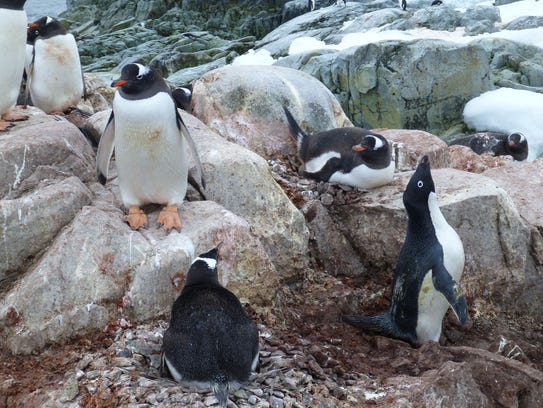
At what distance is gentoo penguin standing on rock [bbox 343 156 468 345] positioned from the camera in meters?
4.23

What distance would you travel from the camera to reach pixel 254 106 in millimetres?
5844

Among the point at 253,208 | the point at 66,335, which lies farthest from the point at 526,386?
the point at 66,335

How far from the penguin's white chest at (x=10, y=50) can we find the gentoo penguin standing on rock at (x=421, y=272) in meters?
2.58

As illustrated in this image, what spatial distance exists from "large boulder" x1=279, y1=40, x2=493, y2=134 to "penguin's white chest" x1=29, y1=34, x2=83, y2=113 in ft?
23.5

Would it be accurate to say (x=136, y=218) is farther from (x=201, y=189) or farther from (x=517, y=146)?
(x=517, y=146)

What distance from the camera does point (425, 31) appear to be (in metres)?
16.1

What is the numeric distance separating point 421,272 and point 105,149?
1.97 m

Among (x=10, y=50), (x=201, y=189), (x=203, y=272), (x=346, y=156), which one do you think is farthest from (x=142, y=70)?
(x=346, y=156)

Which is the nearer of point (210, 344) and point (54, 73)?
point (210, 344)

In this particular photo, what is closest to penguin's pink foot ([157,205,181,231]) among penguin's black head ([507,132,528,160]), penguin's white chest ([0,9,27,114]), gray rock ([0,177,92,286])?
gray rock ([0,177,92,286])

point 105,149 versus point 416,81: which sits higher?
point 105,149

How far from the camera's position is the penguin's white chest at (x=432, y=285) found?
13.9 ft

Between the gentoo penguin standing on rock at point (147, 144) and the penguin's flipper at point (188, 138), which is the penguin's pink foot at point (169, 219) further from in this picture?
the penguin's flipper at point (188, 138)

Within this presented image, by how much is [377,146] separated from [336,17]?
613 inches
